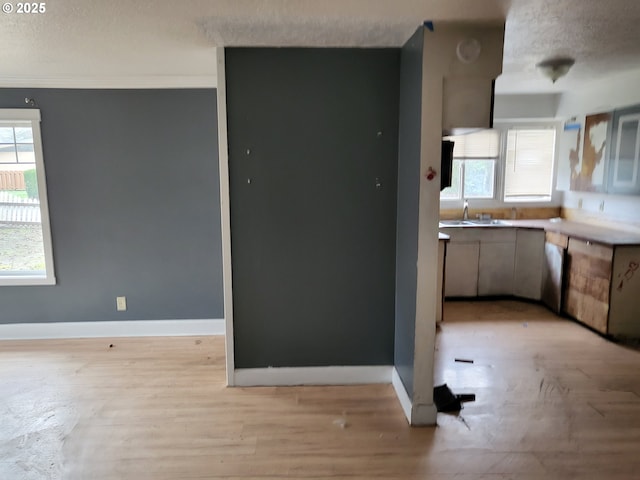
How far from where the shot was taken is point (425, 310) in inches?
98.9

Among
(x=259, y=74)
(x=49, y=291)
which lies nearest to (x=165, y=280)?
(x=49, y=291)

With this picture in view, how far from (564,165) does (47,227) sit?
526cm

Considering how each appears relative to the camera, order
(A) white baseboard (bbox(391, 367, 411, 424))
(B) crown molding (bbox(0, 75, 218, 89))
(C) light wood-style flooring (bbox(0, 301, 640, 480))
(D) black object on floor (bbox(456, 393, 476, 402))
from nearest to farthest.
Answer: (C) light wood-style flooring (bbox(0, 301, 640, 480)) < (A) white baseboard (bbox(391, 367, 411, 424)) < (D) black object on floor (bbox(456, 393, 476, 402)) < (B) crown molding (bbox(0, 75, 218, 89))

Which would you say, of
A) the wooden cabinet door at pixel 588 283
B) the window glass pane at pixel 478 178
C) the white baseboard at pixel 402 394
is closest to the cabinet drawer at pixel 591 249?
the wooden cabinet door at pixel 588 283

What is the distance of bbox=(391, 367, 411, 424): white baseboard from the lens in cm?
266

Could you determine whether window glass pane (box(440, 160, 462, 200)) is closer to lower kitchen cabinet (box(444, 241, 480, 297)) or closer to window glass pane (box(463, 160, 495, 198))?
window glass pane (box(463, 160, 495, 198))

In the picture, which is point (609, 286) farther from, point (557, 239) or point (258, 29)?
point (258, 29)

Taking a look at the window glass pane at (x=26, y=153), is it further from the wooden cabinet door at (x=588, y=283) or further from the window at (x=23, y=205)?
the wooden cabinet door at (x=588, y=283)

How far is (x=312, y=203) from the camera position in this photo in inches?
115

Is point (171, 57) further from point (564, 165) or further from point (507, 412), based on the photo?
point (564, 165)

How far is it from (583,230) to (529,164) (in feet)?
4.28

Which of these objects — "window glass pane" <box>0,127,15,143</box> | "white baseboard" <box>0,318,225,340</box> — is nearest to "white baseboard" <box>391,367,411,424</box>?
"white baseboard" <box>0,318,225,340</box>

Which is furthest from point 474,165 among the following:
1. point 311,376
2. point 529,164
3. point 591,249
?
point 311,376

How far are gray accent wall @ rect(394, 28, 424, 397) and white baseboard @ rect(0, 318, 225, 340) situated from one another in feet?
6.13
